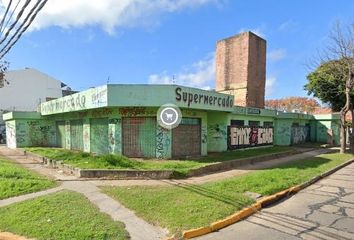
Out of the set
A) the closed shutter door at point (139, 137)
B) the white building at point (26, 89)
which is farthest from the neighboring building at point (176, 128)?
the white building at point (26, 89)

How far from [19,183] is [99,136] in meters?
7.63

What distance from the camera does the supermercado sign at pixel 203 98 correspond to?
14930mm

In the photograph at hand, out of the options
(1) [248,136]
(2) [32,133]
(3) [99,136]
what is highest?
(3) [99,136]

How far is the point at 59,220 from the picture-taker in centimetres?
676

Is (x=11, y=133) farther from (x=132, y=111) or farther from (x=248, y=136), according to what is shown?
(x=248, y=136)

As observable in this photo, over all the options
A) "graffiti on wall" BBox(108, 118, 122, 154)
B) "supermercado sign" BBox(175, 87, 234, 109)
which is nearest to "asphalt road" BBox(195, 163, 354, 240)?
"supermercado sign" BBox(175, 87, 234, 109)

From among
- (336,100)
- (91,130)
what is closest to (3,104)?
(91,130)

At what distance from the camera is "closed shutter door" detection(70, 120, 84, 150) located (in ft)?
65.9

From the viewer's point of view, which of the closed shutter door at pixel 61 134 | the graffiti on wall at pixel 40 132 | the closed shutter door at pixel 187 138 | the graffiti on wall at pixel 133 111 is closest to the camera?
the graffiti on wall at pixel 133 111

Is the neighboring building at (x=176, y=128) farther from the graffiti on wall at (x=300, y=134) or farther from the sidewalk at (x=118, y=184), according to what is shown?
the sidewalk at (x=118, y=184)

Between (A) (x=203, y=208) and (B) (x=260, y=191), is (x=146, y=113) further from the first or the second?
(A) (x=203, y=208)

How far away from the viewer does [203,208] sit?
7582 millimetres

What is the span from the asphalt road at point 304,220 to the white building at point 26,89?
127 feet

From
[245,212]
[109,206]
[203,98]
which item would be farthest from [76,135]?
[245,212]
